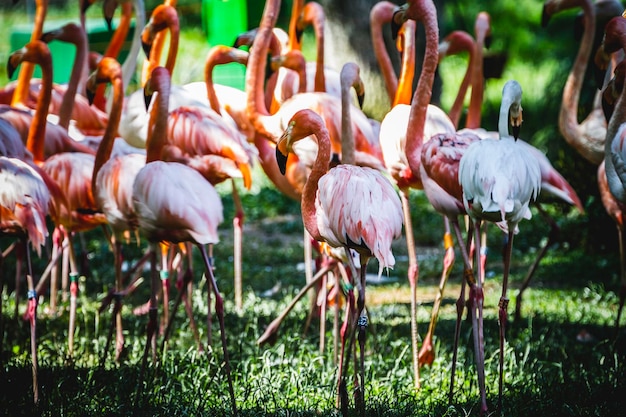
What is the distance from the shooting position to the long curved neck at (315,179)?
3.49m

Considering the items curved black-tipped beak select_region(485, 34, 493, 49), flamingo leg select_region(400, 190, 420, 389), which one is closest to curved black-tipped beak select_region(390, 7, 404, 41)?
flamingo leg select_region(400, 190, 420, 389)

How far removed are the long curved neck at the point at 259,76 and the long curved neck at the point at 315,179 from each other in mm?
1351

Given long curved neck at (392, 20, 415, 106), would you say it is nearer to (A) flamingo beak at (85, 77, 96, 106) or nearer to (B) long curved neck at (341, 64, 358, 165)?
(B) long curved neck at (341, 64, 358, 165)

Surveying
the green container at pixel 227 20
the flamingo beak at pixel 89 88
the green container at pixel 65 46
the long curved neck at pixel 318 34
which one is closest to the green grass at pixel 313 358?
the flamingo beak at pixel 89 88

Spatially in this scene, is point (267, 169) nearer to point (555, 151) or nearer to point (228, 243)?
point (228, 243)

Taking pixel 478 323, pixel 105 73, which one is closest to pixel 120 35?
pixel 105 73

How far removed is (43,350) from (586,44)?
11.5 ft

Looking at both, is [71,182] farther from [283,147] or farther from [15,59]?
[283,147]

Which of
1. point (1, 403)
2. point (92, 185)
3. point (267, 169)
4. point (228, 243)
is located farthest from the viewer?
point (228, 243)

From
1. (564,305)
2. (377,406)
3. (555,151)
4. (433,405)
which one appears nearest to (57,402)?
(377,406)

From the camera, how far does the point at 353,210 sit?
10.5ft

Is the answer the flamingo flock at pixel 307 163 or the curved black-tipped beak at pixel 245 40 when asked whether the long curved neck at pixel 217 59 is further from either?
the curved black-tipped beak at pixel 245 40

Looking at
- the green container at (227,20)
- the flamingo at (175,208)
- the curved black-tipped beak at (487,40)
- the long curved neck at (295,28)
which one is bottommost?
the flamingo at (175,208)

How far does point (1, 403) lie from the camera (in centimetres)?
336
